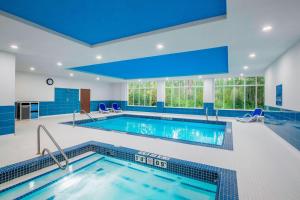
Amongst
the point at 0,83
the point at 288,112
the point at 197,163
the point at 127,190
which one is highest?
the point at 0,83

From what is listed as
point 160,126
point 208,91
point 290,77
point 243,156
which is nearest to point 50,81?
point 160,126

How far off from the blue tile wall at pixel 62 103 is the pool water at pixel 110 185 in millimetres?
7444

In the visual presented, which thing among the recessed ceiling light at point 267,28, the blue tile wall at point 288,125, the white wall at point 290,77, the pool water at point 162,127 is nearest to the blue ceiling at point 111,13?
the recessed ceiling light at point 267,28

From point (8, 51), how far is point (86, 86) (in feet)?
24.3

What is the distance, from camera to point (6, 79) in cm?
446

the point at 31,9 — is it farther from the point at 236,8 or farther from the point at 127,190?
the point at 127,190

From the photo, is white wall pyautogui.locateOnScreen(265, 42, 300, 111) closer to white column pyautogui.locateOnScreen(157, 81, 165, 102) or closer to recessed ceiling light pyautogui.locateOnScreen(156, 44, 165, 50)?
recessed ceiling light pyautogui.locateOnScreen(156, 44, 165, 50)

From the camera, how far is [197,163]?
2879 mm

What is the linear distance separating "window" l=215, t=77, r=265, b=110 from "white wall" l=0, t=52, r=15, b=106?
10469mm

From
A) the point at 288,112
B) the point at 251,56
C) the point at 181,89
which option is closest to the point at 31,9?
the point at 251,56

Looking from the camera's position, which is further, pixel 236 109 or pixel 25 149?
pixel 236 109

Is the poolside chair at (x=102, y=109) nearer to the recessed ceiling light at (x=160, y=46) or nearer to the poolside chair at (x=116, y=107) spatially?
the poolside chair at (x=116, y=107)

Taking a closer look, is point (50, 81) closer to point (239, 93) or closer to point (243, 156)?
point (243, 156)

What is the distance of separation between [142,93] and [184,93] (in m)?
3.65
